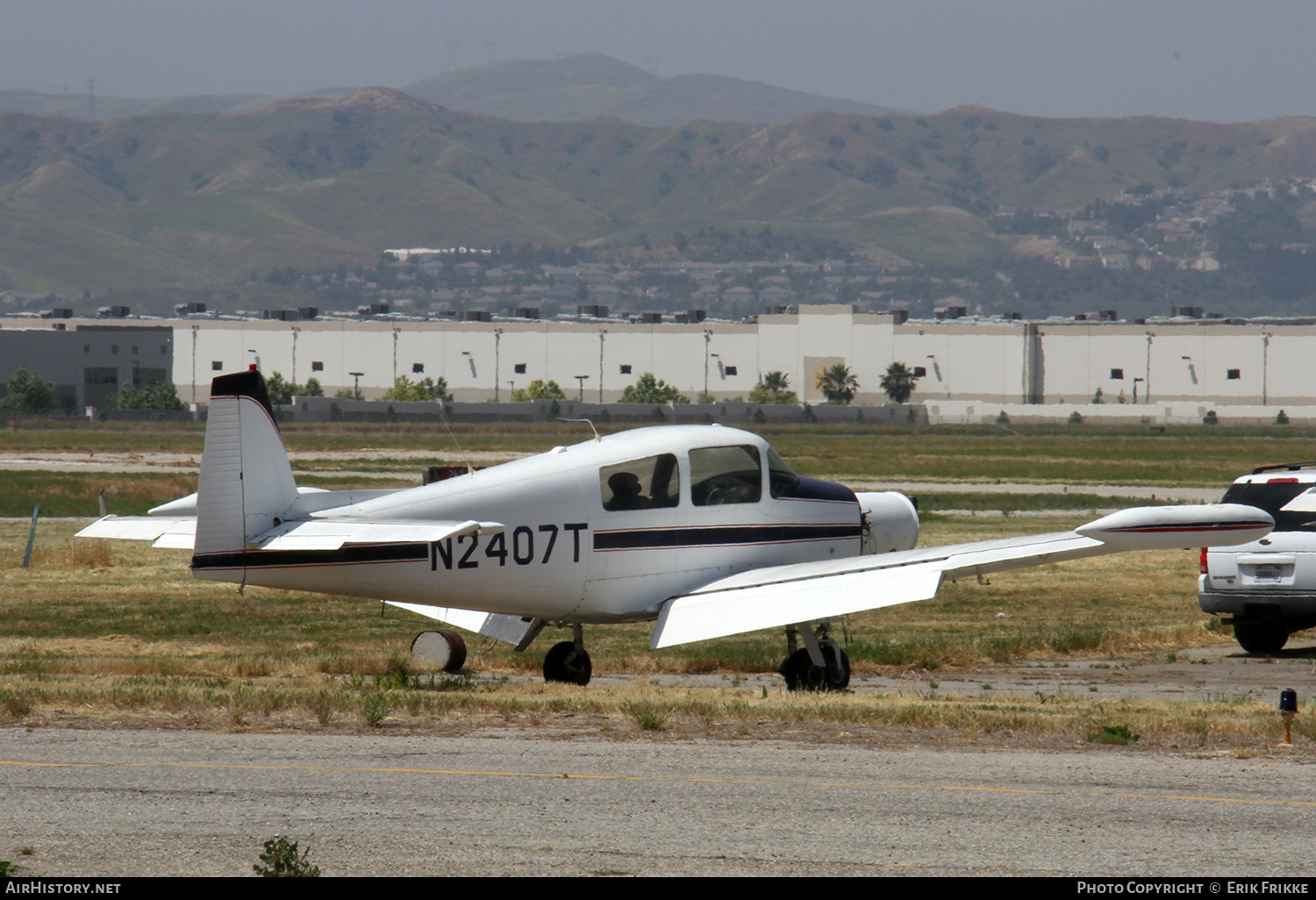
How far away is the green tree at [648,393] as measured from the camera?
143750 mm

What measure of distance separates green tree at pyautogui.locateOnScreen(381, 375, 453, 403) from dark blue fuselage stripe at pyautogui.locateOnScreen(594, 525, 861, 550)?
12371cm

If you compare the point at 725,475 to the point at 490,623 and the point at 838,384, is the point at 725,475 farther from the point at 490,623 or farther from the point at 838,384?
the point at 838,384

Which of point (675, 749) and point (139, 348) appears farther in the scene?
point (139, 348)

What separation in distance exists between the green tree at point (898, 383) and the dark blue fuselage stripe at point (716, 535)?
13641 cm

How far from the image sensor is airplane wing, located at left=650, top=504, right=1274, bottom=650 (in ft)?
38.0

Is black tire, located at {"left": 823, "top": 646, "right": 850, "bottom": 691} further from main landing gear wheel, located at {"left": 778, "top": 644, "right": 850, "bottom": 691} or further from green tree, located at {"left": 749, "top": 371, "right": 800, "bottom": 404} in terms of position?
green tree, located at {"left": 749, "top": 371, "right": 800, "bottom": 404}

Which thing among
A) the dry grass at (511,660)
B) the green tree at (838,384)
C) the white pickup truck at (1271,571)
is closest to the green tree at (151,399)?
the green tree at (838,384)

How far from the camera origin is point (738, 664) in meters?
16.8

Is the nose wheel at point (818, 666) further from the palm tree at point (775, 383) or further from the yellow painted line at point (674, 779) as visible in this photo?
the palm tree at point (775, 383)

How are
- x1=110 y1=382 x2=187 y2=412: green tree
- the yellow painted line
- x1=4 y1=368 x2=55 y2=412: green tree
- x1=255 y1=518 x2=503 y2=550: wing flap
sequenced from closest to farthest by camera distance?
the yellow painted line < x1=255 y1=518 x2=503 y2=550: wing flap < x1=4 y1=368 x2=55 y2=412: green tree < x1=110 y1=382 x2=187 y2=412: green tree

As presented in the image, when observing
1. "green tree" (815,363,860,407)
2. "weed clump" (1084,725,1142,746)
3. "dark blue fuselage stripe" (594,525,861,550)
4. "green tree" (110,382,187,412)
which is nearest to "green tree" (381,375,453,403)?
"green tree" (110,382,187,412)

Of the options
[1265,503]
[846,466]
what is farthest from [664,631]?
[846,466]

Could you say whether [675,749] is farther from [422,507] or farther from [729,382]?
[729,382]
